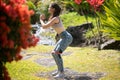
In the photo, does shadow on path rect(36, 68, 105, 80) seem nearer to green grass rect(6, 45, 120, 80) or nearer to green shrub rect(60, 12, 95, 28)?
green grass rect(6, 45, 120, 80)

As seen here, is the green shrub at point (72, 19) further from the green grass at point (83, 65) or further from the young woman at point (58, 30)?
the young woman at point (58, 30)

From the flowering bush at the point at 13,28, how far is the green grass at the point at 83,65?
3.40 m

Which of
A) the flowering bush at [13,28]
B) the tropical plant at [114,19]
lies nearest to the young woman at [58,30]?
the tropical plant at [114,19]

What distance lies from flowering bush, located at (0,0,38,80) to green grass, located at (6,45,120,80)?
11.2 feet

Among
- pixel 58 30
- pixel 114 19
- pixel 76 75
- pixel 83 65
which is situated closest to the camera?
pixel 58 30

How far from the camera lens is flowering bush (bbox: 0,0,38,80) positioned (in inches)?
195

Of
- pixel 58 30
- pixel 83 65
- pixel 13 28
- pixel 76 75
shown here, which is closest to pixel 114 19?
pixel 83 65

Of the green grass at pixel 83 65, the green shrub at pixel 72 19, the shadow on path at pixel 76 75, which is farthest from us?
the green shrub at pixel 72 19

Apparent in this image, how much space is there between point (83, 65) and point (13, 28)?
499 cm

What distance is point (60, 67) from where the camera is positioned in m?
8.64

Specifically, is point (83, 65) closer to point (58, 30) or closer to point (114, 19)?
point (58, 30)

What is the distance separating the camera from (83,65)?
9.80 meters

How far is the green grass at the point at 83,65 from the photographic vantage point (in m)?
8.89

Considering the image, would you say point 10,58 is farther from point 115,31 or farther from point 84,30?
point 84,30
